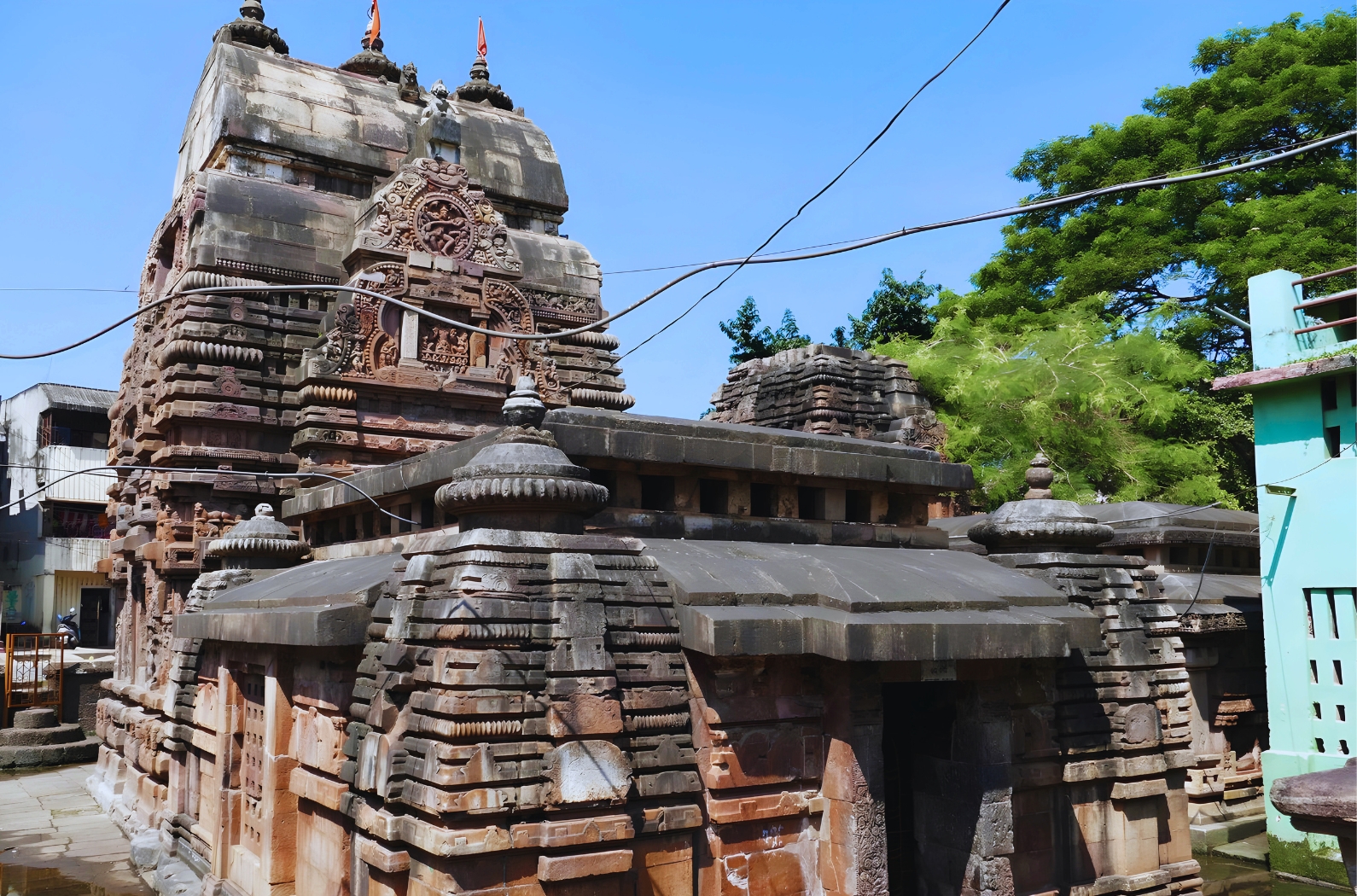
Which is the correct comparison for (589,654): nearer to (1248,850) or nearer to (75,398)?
(1248,850)

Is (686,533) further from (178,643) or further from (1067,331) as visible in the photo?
(1067,331)

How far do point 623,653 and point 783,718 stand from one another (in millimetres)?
1577

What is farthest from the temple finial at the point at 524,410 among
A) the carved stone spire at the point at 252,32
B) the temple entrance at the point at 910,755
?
the carved stone spire at the point at 252,32

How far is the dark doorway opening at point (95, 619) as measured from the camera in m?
39.7

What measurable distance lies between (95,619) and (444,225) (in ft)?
104

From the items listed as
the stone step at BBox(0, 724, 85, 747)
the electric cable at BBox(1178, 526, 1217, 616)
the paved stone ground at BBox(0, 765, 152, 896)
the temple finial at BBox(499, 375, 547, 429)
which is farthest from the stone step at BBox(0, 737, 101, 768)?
the electric cable at BBox(1178, 526, 1217, 616)

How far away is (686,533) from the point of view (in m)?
9.74

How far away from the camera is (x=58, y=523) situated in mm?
39531

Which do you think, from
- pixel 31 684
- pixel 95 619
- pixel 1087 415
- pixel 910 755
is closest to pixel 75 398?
pixel 95 619

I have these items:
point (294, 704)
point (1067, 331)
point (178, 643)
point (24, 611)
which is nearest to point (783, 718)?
point (294, 704)

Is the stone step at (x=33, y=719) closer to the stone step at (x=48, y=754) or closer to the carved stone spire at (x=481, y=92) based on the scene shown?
the stone step at (x=48, y=754)

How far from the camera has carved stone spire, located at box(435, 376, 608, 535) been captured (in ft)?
26.5

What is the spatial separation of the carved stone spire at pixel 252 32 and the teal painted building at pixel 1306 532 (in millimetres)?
18612

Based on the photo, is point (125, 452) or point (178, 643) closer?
point (178, 643)
